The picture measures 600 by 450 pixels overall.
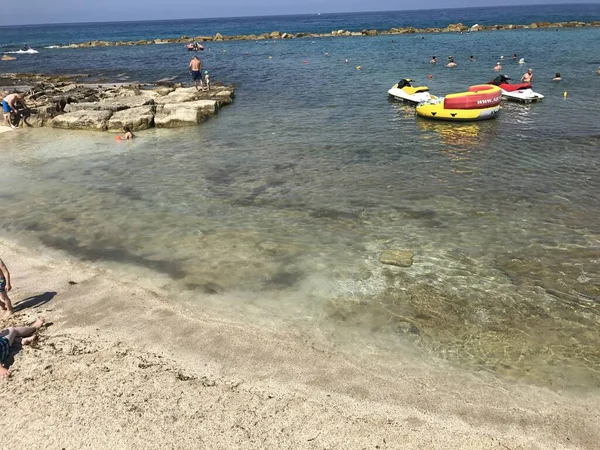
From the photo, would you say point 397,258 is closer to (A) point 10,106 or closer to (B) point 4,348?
(B) point 4,348

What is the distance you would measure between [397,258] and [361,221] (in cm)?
173

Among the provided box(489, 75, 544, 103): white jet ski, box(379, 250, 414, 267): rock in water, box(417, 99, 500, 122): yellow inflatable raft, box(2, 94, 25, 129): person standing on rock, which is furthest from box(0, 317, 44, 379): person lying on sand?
box(489, 75, 544, 103): white jet ski

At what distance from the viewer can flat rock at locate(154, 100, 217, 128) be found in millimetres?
17812

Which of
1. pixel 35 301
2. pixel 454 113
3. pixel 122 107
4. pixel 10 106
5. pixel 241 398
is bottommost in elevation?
pixel 241 398

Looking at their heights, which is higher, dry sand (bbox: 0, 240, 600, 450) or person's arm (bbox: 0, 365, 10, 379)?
person's arm (bbox: 0, 365, 10, 379)

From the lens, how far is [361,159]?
13.1 metres

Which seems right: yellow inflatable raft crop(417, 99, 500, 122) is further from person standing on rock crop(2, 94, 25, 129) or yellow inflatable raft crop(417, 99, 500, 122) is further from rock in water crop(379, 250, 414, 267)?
person standing on rock crop(2, 94, 25, 129)

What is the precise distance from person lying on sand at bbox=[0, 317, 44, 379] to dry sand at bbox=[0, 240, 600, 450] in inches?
5.3

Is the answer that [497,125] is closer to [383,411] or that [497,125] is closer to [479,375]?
[479,375]

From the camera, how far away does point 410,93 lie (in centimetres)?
1998

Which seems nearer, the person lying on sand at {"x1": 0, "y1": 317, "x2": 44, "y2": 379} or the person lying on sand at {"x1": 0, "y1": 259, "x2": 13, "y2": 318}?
the person lying on sand at {"x1": 0, "y1": 317, "x2": 44, "y2": 379}

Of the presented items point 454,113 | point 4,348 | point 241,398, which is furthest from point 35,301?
point 454,113

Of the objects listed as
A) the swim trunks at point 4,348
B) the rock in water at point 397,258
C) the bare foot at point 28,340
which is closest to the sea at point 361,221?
the rock in water at point 397,258

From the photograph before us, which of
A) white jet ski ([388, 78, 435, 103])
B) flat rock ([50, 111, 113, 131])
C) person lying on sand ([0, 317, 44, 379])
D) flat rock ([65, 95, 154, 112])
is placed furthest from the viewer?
white jet ski ([388, 78, 435, 103])
